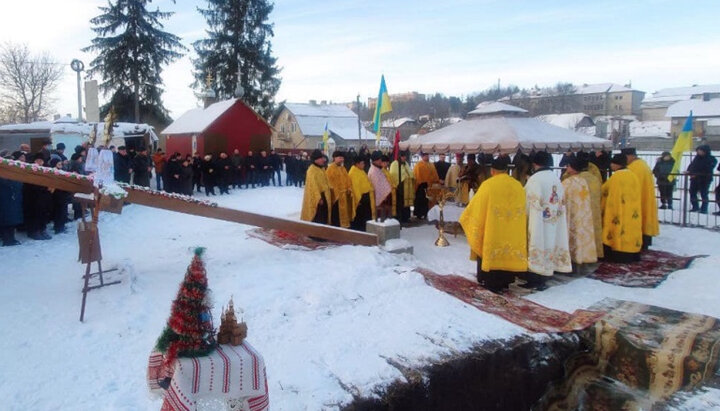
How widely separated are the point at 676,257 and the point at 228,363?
841 centimetres

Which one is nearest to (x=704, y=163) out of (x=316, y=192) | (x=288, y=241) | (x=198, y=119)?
(x=316, y=192)

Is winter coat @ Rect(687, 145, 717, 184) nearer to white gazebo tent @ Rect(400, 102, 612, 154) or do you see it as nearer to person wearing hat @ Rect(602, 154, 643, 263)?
white gazebo tent @ Rect(400, 102, 612, 154)

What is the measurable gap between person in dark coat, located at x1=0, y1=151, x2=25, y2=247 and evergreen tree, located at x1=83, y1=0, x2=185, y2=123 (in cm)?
2025

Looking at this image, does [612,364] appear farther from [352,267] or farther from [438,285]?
[352,267]

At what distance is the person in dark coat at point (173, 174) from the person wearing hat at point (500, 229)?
36.5ft

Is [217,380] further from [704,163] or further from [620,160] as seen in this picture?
[704,163]

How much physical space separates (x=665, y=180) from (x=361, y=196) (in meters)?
8.74

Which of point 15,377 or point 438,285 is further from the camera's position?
point 438,285

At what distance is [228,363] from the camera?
9.43 ft

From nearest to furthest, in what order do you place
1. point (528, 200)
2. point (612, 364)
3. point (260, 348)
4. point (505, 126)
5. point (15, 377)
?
point (15, 377) < point (260, 348) < point (612, 364) < point (528, 200) < point (505, 126)

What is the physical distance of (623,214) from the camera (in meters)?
8.03

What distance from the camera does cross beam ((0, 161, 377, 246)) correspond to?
222 inches

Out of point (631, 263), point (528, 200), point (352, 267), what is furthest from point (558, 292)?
point (352, 267)

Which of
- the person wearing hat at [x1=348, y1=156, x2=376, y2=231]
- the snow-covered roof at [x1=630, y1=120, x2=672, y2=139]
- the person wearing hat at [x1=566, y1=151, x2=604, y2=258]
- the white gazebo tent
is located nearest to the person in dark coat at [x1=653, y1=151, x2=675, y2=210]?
the white gazebo tent
